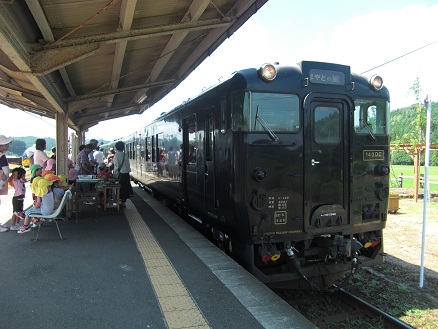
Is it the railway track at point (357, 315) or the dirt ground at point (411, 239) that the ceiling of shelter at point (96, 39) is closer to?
the railway track at point (357, 315)

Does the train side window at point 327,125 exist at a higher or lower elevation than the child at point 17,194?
higher

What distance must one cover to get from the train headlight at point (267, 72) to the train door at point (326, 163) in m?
0.62

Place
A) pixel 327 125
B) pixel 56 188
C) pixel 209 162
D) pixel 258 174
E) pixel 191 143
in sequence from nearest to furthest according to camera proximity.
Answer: pixel 258 174 < pixel 327 125 < pixel 209 162 < pixel 191 143 < pixel 56 188

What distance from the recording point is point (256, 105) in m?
4.53

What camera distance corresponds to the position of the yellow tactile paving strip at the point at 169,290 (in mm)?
3250

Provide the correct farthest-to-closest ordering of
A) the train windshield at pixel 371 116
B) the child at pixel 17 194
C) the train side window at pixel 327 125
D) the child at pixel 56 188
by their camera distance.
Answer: the child at pixel 17 194 → the child at pixel 56 188 → the train windshield at pixel 371 116 → the train side window at pixel 327 125

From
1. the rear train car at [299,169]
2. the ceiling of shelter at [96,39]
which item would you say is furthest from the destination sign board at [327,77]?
the ceiling of shelter at [96,39]

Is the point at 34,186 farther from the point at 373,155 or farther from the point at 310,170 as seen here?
the point at 373,155

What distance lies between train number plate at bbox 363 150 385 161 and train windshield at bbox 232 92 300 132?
117 centimetres

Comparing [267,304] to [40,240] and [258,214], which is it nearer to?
[258,214]

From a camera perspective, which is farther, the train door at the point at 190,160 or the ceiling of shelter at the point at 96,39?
the train door at the point at 190,160

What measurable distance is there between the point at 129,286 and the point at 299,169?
2558mm

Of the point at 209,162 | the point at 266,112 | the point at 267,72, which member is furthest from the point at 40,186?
the point at 267,72

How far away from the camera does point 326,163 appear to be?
193 inches
